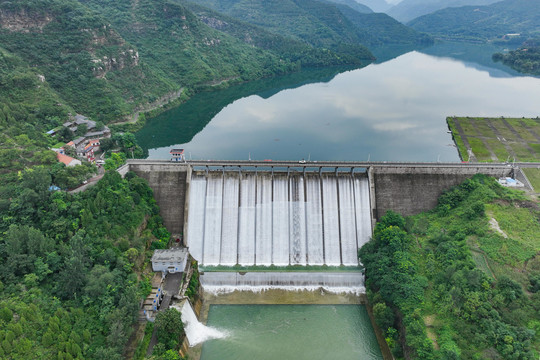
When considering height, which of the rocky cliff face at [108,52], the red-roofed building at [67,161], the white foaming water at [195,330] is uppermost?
the rocky cliff face at [108,52]

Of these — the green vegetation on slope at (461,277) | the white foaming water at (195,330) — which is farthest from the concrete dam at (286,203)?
the white foaming water at (195,330)

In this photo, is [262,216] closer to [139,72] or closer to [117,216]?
[117,216]

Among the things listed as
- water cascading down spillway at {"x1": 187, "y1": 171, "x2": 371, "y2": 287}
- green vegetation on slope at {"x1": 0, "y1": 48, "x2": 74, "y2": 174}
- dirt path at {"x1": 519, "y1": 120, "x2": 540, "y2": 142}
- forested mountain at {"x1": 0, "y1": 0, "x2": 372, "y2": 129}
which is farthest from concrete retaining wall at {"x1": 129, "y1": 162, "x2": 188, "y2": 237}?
dirt path at {"x1": 519, "y1": 120, "x2": 540, "y2": 142}

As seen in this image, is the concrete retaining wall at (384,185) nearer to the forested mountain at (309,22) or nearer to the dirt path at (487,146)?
the dirt path at (487,146)

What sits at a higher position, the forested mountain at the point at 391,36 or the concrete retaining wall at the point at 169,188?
the forested mountain at the point at 391,36

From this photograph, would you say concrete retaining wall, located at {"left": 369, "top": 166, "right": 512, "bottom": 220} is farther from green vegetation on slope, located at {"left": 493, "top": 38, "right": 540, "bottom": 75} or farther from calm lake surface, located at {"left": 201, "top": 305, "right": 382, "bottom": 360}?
green vegetation on slope, located at {"left": 493, "top": 38, "right": 540, "bottom": 75}

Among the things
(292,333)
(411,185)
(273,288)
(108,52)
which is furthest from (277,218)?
(108,52)
